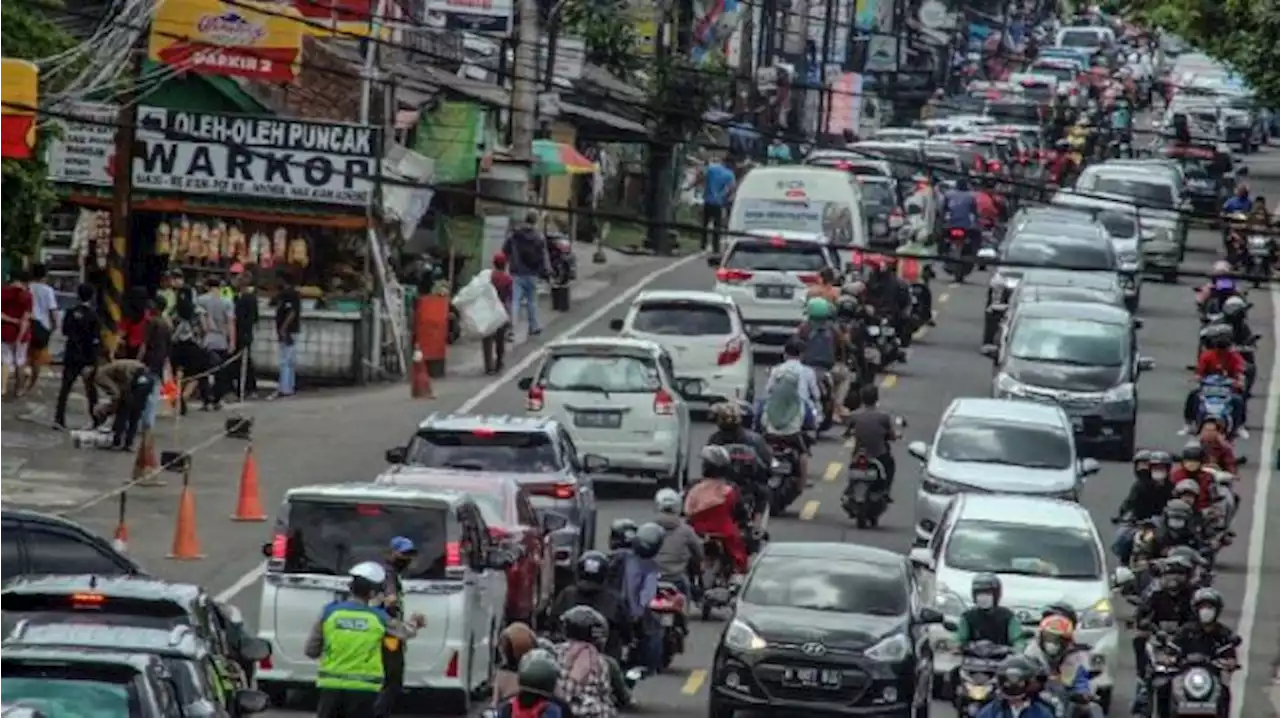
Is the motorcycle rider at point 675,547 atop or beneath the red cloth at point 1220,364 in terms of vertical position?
beneath

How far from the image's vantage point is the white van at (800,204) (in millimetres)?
53688

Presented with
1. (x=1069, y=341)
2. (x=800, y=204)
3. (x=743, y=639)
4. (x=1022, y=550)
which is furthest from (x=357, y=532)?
(x=800, y=204)

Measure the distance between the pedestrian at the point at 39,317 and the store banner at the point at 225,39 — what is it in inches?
133

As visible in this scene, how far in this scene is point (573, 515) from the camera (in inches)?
1254

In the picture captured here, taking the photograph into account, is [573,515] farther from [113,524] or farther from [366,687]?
[366,687]

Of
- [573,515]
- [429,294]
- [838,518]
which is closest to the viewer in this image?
[573,515]

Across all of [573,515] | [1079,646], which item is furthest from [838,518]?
[1079,646]

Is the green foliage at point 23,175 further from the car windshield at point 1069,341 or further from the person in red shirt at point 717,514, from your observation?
the car windshield at point 1069,341

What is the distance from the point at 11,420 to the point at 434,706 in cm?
1651

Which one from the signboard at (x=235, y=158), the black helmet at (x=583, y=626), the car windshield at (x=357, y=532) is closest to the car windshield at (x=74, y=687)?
the black helmet at (x=583, y=626)

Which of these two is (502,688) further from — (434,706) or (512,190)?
(512,190)

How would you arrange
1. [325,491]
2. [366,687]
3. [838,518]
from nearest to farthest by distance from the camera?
1. [366,687]
2. [325,491]
3. [838,518]

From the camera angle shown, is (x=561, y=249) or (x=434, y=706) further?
(x=561, y=249)

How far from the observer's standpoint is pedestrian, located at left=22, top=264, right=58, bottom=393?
4297 cm
